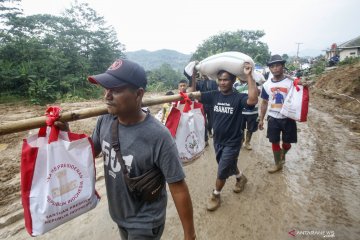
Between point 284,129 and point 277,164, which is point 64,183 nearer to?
point 284,129

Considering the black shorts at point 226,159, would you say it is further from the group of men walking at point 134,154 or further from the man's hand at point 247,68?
the group of men walking at point 134,154

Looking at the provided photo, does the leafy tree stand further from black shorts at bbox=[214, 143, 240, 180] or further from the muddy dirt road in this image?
black shorts at bbox=[214, 143, 240, 180]

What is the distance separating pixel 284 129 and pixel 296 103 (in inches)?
22.8

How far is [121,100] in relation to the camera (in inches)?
63.7

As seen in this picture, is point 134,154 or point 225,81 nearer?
point 134,154

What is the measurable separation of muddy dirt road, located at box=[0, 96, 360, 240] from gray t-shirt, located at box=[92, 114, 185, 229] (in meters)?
1.62

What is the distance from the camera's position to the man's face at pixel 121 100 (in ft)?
5.29

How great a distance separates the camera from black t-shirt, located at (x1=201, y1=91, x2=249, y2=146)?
344cm

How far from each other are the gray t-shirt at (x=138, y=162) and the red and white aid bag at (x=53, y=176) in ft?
0.62

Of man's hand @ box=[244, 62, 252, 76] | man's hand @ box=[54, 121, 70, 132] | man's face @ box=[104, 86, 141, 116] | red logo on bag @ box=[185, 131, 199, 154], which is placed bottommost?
red logo on bag @ box=[185, 131, 199, 154]

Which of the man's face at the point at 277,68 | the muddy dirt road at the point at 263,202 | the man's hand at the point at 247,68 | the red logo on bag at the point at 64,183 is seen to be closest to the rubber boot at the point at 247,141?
the muddy dirt road at the point at 263,202

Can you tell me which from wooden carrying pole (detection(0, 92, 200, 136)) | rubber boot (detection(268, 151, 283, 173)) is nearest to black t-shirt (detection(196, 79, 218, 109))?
rubber boot (detection(268, 151, 283, 173))

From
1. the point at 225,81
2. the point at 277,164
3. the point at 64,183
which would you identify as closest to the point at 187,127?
the point at 225,81

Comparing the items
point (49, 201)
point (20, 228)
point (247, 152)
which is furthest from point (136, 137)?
point (247, 152)
